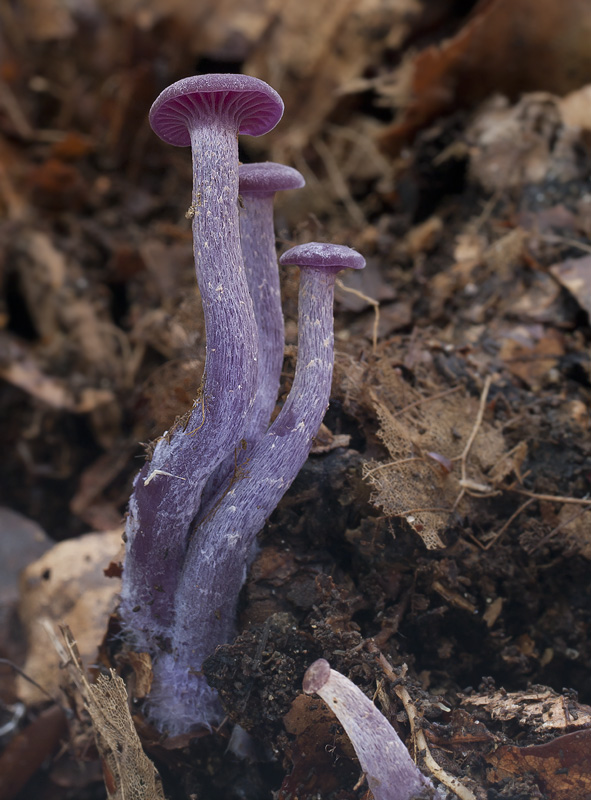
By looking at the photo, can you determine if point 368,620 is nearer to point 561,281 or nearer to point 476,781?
point 476,781

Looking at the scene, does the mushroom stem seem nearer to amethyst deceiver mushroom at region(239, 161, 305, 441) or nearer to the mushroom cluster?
the mushroom cluster

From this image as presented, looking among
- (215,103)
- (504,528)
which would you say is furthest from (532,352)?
(215,103)

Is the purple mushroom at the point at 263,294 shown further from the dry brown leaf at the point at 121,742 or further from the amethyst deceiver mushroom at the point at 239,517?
the dry brown leaf at the point at 121,742

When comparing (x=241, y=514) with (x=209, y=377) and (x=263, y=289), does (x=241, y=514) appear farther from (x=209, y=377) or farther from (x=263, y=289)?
(x=263, y=289)

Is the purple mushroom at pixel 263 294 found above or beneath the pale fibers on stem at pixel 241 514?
above

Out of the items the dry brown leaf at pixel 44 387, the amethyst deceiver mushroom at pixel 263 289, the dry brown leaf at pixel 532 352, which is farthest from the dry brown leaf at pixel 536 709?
the dry brown leaf at pixel 44 387

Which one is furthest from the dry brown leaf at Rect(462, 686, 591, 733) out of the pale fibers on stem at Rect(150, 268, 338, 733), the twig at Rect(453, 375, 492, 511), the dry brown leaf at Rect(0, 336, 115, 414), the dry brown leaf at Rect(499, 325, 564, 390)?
the dry brown leaf at Rect(0, 336, 115, 414)
